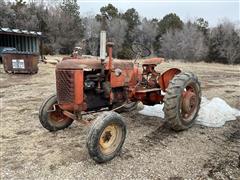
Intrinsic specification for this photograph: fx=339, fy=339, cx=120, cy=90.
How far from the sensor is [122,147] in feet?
16.0

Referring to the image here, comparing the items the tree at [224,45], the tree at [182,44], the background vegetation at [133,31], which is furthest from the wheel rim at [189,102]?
the tree at [182,44]

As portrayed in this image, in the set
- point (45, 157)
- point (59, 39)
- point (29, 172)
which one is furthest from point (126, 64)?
point (59, 39)

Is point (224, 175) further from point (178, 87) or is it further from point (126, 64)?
point (126, 64)

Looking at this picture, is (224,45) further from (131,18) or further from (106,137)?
(106,137)

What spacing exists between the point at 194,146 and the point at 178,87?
3.12 ft

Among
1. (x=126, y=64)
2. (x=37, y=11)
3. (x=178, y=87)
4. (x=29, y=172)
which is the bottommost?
(x=29, y=172)

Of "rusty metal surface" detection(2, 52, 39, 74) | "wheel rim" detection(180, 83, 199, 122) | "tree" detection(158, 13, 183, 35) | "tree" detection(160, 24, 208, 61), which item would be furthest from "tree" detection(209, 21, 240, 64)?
"wheel rim" detection(180, 83, 199, 122)

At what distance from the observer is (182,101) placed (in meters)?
5.62

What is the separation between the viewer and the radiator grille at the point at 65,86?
183 inches

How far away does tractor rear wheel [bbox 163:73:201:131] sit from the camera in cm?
524

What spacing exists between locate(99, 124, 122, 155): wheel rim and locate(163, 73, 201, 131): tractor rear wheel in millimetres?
1053

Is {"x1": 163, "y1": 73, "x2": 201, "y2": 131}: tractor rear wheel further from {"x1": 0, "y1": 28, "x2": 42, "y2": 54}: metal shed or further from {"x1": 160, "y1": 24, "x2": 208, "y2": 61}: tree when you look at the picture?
{"x1": 160, "y1": 24, "x2": 208, "y2": 61}: tree

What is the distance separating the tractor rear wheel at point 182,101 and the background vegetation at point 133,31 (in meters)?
26.2

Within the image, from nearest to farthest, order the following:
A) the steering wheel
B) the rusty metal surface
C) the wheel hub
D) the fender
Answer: the wheel hub → the steering wheel → the fender → the rusty metal surface
